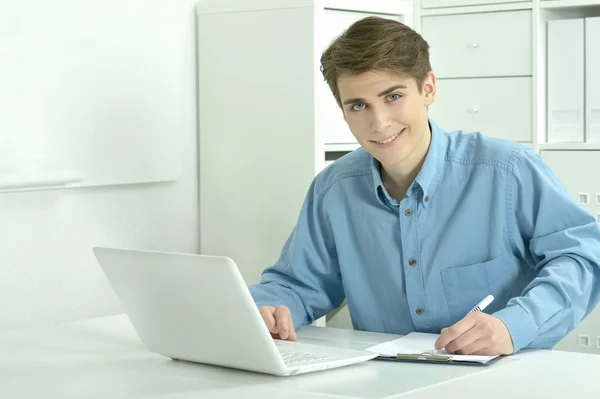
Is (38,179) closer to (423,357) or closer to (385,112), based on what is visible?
(385,112)

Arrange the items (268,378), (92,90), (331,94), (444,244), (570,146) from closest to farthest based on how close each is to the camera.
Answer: (268,378)
(444,244)
(92,90)
(331,94)
(570,146)

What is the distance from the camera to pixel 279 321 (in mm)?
1604

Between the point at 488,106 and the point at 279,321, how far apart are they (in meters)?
1.41

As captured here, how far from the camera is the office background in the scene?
2111 mm

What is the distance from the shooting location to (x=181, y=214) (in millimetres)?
2555

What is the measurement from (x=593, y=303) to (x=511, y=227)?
A: 0.18 metres

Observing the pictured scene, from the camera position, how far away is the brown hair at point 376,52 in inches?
65.4

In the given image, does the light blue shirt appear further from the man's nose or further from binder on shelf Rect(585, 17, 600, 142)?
binder on shelf Rect(585, 17, 600, 142)

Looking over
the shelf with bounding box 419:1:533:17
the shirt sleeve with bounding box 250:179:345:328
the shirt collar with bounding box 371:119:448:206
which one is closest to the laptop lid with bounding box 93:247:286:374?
the shirt sleeve with bounding box 250:179:345:328

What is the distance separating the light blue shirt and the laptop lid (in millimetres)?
350

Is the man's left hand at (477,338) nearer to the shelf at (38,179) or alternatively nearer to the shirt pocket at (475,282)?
the shirt pocket at (475,282)

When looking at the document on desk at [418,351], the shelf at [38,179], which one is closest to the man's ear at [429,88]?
the document on desk at [418,351]

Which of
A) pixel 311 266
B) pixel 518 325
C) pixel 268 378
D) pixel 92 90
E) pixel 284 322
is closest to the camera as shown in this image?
pixel 268 378

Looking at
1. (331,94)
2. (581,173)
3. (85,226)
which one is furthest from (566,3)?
(85,226)
